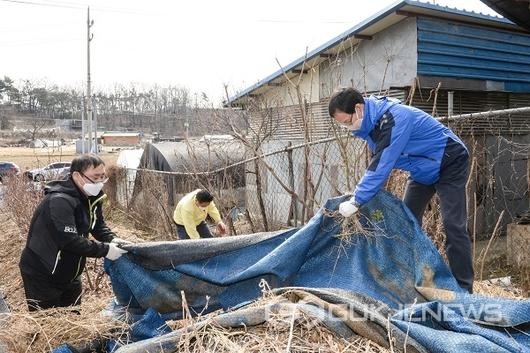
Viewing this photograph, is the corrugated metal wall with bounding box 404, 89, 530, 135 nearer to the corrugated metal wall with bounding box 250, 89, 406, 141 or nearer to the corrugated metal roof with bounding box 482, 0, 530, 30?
the corrugated metal wall with bounding box 250, 89, 406, 141

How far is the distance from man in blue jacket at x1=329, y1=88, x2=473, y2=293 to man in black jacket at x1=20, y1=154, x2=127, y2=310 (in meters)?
1.72

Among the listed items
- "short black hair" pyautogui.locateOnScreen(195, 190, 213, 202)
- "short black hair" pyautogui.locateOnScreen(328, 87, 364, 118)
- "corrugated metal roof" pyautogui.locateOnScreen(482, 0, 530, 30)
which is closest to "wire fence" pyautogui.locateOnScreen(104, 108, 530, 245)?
"short black hair" pyautogui.locateOnScreen(195, 190, 213, 202)

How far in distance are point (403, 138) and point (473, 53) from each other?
741 cm

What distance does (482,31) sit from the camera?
9102 mm

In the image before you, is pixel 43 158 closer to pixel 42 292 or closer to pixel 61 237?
pixel 42 292

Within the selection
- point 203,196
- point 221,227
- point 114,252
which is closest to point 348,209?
point 114,252

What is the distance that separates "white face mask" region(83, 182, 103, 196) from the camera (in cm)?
322

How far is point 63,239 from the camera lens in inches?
119

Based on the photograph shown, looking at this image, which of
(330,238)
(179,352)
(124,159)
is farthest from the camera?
(124,159)

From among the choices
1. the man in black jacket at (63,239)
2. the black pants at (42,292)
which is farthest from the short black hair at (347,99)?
the black pants at (42,292)

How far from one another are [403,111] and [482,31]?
296 inches

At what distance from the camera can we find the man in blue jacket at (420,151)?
110 inches

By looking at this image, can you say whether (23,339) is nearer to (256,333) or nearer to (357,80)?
(256,333)

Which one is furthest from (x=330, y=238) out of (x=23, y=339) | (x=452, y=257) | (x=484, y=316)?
(x=23, y=339)
